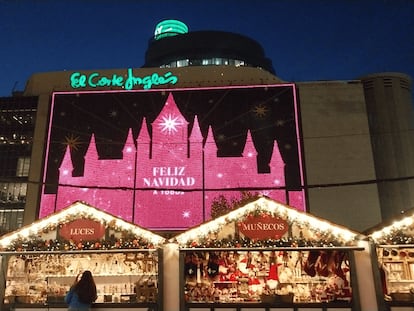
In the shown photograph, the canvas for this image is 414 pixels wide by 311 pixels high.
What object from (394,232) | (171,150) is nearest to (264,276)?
(394,232)

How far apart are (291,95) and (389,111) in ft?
19.8

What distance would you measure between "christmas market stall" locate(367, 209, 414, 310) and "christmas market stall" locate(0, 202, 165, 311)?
5730 mm

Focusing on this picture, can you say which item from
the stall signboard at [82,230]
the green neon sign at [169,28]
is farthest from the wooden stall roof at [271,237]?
the green neon sign at [169,28]

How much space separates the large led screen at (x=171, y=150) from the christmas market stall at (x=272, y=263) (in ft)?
35.9

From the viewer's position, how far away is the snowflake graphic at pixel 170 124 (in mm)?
25109

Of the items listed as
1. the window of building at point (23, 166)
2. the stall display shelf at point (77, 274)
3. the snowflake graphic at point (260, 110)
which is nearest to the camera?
the stall display shelf at point (77, 274)

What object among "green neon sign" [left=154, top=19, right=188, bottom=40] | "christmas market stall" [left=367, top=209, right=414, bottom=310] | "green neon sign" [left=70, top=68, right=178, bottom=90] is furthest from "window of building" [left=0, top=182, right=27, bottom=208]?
"green neon sign" [left=154, top=19, right=188, bottom=40]

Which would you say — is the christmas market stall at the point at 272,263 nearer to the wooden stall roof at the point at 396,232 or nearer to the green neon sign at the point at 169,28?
the wooden stall roof at the point at 396,232

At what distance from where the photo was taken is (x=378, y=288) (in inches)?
421

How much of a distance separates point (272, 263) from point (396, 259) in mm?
3422

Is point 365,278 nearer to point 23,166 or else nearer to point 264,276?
point 264,276

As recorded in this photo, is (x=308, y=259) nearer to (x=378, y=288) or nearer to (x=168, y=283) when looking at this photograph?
(x=378, y=288)

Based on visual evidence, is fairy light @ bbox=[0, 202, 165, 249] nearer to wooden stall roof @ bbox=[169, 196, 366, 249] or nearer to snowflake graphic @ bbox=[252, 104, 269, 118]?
wooden stall roof @ bbox=[169, 196, 366, 249]

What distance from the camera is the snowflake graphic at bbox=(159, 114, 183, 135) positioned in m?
25.1
